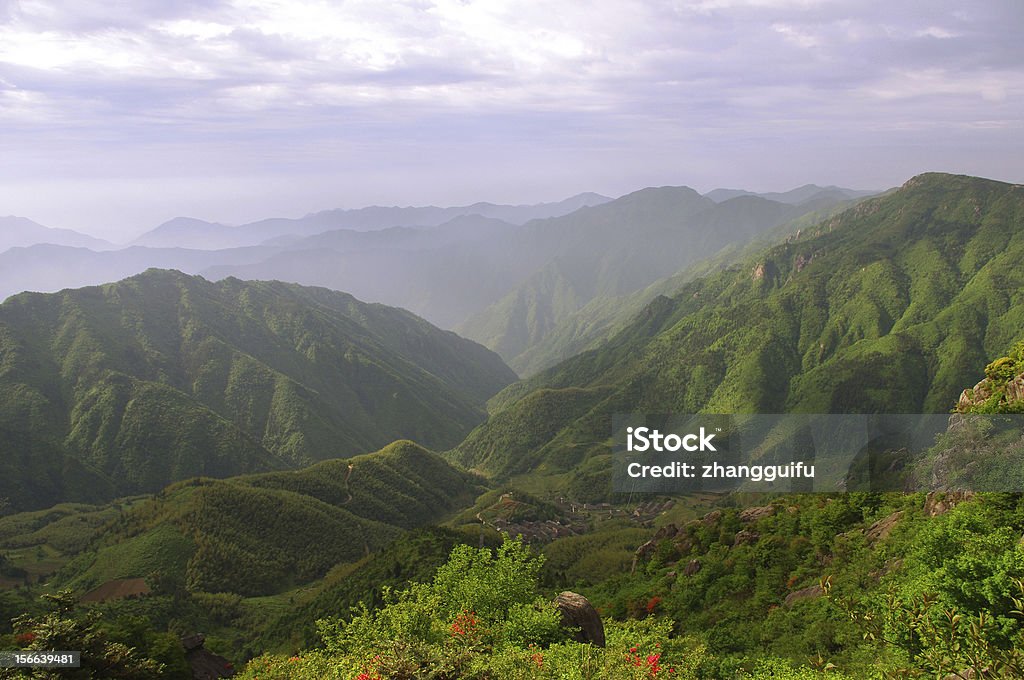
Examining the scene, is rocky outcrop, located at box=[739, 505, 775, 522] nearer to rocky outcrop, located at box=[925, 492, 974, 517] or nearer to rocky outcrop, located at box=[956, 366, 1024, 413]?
rocky outcrop, located at box=[956, 366, 1024, 413]

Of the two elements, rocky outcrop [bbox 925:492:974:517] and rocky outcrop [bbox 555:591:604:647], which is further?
rocky outcrop [bbox 925:492:974:517]

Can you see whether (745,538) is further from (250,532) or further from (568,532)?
(250,532)

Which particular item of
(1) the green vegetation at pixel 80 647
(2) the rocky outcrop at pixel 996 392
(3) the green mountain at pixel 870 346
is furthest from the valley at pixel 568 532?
(1) the green vegetation at pixel 80 647

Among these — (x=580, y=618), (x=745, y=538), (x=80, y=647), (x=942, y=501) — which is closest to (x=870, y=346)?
(x=745, y=538)

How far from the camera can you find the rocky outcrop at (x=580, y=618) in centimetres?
2833

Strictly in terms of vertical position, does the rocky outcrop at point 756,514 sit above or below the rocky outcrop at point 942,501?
below

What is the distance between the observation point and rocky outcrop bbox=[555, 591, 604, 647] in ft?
92.9

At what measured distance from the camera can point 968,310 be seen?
154m

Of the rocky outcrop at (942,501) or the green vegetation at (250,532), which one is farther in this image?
the green vegetation at (250,532)

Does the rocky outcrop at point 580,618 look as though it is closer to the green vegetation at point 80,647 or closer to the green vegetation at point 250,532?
the green vegetation at point 80,647

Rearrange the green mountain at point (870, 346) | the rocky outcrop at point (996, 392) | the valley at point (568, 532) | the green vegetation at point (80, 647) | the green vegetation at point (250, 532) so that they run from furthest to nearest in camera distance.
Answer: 1. the green mountain at point (870, 346)
2. the green vegetation at point (250, 532)
3. the rocky outcrop at point (996, 392)
4. the valley at point (568, 532)
5. the green vegetation at point (80, 647)

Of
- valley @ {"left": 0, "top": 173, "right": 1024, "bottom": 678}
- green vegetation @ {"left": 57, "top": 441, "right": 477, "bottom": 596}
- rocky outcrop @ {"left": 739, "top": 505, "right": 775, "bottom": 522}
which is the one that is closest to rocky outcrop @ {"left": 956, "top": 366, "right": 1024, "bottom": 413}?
valley @ {"left": 0, "top": 173, "right": 1024, "bottom": 678}

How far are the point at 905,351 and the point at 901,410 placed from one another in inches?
856

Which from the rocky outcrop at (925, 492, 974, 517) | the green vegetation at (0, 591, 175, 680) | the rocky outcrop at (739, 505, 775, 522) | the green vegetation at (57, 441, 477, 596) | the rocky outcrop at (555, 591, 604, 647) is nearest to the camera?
the green vegetation at (0, 591, 175, 680)
